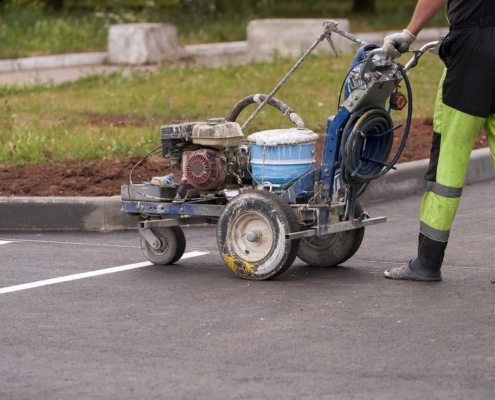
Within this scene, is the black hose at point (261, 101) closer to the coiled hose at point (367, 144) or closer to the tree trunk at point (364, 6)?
the coiled hose at point (367, 144)

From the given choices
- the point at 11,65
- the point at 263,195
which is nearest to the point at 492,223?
the point at 263,195

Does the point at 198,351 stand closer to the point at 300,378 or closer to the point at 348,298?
the point at 300,378

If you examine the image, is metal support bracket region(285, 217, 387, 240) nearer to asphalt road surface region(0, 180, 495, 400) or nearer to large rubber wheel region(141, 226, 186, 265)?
asphalt road surface region(0, 180, 495, 400)

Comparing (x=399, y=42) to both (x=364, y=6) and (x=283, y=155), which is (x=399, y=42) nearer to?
(x=283, y=155)

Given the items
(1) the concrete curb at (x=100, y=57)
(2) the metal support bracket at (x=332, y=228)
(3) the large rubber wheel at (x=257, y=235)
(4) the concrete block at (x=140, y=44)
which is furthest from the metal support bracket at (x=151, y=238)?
(4) the concrete block at (x=140, y=44)

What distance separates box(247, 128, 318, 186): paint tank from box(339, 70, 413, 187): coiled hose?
302mm

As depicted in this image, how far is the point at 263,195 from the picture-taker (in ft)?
19.4

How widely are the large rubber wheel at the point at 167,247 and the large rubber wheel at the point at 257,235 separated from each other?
569 mm

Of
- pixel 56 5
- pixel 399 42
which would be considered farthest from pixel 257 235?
pixel 56 5

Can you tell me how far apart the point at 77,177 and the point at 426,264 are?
12.0 feet

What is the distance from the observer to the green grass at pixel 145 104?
9688 mm

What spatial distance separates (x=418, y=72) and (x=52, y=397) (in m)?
11.7

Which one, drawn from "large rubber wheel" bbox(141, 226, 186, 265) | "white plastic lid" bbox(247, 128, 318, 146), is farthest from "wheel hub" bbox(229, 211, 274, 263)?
"large rubber wheel" bbox(141, 226, 186, 265)

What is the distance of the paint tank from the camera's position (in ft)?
19.9
